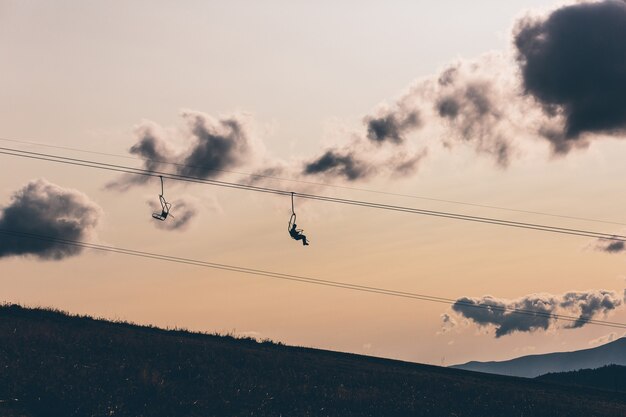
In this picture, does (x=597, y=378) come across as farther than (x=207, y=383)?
Yes

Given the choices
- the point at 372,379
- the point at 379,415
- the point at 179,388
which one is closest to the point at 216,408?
the point at 179,388

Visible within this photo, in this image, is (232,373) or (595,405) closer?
(232,373)

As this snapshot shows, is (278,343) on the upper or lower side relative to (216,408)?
upper

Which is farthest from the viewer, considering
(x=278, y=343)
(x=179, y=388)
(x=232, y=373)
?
(x=278, y=343)

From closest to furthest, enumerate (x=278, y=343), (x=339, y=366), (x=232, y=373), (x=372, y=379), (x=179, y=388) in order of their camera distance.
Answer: (x=179, y=388) → (x=232, y=373) → (x=372, y=379) → (x=339, y=366) → (x=278, y=343)

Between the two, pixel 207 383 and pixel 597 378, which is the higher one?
pixel 597 378

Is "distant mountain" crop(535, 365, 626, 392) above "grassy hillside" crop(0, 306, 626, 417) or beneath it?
above

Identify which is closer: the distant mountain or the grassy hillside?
the grassy hillside

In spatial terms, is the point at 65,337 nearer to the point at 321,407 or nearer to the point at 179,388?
the point at 179,388
